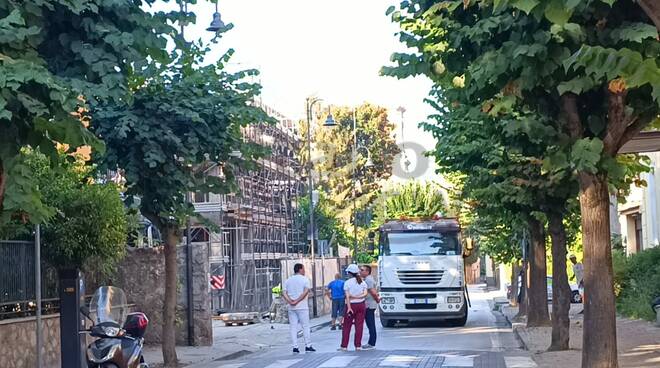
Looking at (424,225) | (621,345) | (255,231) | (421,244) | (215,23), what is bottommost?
(621,345)

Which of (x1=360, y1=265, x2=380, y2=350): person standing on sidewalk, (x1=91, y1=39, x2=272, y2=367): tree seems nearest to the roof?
(x1=360, y1=265, x2=380, y2=350): person standing on sidewalk

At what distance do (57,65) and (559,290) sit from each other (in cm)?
1196

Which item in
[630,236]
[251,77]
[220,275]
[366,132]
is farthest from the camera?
[366,132]

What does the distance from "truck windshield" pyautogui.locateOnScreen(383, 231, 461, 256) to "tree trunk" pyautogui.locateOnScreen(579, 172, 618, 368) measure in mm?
18850

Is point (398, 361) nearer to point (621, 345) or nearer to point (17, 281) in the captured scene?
point (621, 345)

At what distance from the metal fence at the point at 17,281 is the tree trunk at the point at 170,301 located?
7.09 ft

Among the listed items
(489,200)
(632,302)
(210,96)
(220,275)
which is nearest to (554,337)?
(489,200)

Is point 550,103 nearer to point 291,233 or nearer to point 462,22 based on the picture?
point 462,22

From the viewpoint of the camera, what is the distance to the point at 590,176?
12633mm

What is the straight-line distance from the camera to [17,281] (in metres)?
17.1

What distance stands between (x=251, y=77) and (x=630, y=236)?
1122 inches

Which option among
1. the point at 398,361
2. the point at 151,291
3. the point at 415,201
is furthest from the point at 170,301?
the point at 415,201

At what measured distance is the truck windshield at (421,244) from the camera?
104ft

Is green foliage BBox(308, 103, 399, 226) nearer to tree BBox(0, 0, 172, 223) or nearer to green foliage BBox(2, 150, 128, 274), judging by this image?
green foliage BBox(2, 150, 128, 274)
